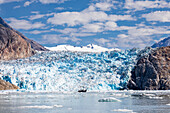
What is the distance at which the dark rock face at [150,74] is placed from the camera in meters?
54.7

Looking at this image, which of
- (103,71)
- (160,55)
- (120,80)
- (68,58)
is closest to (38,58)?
→ (68,58)

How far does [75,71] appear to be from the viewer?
5534 cm

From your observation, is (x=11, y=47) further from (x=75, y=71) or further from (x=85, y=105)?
(x=85, y=105)

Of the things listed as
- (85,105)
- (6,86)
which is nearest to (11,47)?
(6,86)

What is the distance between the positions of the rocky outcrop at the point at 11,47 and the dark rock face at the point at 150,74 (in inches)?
1496

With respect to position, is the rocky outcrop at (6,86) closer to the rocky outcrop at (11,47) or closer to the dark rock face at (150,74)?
the dark rock face at (150,74)

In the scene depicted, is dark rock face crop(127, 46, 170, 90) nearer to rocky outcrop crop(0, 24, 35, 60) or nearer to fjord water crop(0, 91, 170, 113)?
fjord water crop(0, 91, 170, 113)

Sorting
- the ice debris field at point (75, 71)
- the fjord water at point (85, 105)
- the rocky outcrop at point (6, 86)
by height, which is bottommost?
the fjord water at point (85, 105)

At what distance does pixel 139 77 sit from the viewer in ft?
182

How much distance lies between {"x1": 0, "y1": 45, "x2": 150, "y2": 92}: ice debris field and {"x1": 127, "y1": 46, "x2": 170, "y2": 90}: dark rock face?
5.93ft

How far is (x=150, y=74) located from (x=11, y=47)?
4397 centimetres

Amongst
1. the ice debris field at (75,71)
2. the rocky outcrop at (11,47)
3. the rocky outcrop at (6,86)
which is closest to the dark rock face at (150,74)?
the ice debris field at (75,71)

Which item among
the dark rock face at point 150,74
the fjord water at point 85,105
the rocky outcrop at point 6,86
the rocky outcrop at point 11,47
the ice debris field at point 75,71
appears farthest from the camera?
the rocky outcrop at point 11,47

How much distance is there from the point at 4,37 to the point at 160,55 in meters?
46.4
